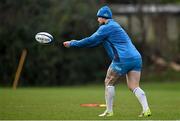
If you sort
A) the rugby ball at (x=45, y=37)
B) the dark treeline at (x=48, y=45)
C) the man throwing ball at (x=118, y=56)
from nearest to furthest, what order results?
the man throwing ball at (x=118, y=56) → the rugby ball at (x=45, y=37) → the dark treeline at (x=48, y=45)

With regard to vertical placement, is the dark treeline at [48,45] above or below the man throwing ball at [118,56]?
below

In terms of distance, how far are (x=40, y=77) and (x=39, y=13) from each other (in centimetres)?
410

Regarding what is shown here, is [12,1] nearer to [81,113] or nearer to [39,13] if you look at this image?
[39,13]

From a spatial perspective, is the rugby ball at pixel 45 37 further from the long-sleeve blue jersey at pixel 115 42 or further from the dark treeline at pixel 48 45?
the dark treeline at pixel 48 45

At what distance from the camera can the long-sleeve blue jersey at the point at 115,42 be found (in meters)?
14.6

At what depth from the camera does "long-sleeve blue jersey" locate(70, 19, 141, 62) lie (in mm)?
14562

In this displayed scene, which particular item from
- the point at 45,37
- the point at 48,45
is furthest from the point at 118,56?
the point at 48,45

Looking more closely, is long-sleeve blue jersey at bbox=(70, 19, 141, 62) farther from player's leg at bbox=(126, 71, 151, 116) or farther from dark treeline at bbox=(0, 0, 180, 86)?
dark treeline at bbox=(0, 0, 180, 86)

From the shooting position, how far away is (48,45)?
131 ft

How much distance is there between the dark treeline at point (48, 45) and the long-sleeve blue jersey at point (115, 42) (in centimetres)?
2472

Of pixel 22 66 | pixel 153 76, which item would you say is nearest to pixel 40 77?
pixel 22 66

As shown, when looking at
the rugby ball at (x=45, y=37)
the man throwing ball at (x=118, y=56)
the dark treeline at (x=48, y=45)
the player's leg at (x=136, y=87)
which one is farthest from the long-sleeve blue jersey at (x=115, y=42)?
the dark treeline at (x=48, y=45)

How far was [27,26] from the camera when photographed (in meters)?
39.6

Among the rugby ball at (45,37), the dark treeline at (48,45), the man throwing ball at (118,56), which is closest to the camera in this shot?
the man throwing ball at (118,56)
